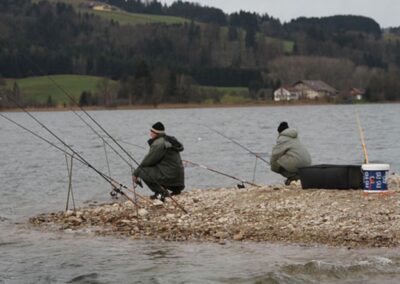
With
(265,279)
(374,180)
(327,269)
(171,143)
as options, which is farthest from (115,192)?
(327,269)

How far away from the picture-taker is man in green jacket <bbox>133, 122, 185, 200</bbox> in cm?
1414

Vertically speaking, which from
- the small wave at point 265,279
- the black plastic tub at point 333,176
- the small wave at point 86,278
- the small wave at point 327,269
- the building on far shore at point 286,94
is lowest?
the building on far shore at point 286,94

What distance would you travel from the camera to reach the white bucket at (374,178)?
1235cm

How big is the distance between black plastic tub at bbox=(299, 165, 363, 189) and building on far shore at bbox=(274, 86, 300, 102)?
134910 millimetres

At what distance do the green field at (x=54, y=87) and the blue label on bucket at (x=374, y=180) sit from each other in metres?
100

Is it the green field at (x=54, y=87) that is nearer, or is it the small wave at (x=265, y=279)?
the small wave at (x=265, y=279)

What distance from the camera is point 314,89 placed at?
154875 mm

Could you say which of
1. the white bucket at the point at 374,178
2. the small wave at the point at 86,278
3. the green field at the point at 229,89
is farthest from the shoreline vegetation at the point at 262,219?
the green field at the point at 229,89

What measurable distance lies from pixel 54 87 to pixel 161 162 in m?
116

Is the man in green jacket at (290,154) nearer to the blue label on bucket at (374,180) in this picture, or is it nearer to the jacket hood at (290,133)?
the jacket hood at (290,133)

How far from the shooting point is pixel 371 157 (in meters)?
30.2

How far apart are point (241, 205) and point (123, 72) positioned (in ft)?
478

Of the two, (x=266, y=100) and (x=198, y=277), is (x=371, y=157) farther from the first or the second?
(x=266, y=100)

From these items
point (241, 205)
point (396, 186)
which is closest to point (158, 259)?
point (241, 205)
